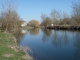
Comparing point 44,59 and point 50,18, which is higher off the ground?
point 50,18

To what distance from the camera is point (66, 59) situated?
12.8 m

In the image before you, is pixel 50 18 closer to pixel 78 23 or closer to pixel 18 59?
pixel 78 23

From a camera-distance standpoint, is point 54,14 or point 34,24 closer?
point 54,14

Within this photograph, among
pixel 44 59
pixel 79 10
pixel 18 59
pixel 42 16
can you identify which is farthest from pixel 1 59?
pixel 42 16

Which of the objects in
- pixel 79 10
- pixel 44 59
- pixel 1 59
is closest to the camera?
pixel 1 59

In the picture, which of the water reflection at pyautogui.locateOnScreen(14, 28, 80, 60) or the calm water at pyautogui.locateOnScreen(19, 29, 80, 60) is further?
the water reflection at pyautogui.locateOnScreen(14, 28, 80, 60)

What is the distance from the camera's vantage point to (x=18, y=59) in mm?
10328

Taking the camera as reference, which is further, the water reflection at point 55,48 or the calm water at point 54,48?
the water reflection at point 55,48

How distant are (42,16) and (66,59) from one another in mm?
89313

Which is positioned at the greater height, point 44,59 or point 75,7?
point 75,7

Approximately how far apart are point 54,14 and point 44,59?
237 feet

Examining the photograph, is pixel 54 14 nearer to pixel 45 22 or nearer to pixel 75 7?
pixel 45 22

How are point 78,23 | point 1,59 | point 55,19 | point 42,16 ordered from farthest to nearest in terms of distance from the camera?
point 42,16 → point 55,19 → point 78,23 → point 1,59

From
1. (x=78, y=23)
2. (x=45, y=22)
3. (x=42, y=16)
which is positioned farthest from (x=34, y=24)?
(x=78, y=23)
